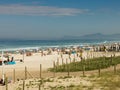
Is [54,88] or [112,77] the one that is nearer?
[54,88]

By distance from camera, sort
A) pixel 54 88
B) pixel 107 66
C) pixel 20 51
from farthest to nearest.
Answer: pixel 20 51 < pixel 107 66 < pixel 54 88

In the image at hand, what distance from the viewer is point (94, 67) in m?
41.8

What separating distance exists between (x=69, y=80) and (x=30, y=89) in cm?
415

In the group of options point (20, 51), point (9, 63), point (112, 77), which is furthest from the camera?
point (20, 51)

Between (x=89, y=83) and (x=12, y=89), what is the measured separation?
5.89 meters

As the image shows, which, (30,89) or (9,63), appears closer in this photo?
→ (30,89)

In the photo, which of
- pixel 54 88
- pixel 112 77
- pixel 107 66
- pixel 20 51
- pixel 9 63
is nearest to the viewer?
pixel 54 88

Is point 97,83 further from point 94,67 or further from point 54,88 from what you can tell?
point 94,67

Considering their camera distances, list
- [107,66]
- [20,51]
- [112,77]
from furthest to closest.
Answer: [20,51], [107,66], [112,77]

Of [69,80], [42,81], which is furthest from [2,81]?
[69,80]

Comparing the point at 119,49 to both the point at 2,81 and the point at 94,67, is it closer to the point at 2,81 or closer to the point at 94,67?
the point at 94,67

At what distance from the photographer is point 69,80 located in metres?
31.2

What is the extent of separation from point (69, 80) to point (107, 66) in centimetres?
1150

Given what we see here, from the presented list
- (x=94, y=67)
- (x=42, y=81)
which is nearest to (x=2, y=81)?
(x=42, y=81)
